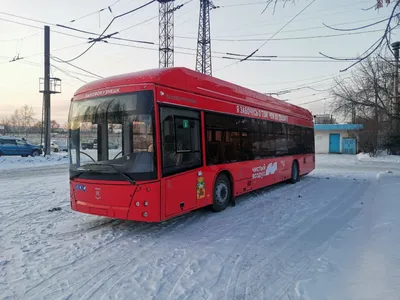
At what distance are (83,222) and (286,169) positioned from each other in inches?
308

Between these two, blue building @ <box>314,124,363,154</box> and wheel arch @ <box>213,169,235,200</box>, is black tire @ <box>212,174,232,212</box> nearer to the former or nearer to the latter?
wheel arch @ <box>213,169,235,200</box>

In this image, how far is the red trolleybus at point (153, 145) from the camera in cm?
552

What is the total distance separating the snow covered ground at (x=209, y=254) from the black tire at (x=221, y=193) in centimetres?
27

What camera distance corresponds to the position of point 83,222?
6.65 metres

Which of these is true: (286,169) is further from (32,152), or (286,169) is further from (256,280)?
(32,152)

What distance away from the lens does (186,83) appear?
6.54 m

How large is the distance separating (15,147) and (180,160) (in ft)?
79.7

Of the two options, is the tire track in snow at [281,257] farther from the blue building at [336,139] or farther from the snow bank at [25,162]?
the blue building at [336,139]

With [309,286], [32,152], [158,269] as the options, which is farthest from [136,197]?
[32,152]

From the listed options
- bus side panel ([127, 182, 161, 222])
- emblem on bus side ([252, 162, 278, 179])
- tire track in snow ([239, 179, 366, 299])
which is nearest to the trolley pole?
emblem on bus side ([252, 162, 278, 179])

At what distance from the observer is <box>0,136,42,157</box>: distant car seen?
24891 mm

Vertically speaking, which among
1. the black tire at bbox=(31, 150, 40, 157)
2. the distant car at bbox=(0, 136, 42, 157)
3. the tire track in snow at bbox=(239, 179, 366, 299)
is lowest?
the tire track in snow at bbox=(239, 179, 366, 299)

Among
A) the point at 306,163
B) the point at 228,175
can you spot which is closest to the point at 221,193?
the point at 228,175

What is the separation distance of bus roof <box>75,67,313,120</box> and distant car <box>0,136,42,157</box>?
73.8 ft
